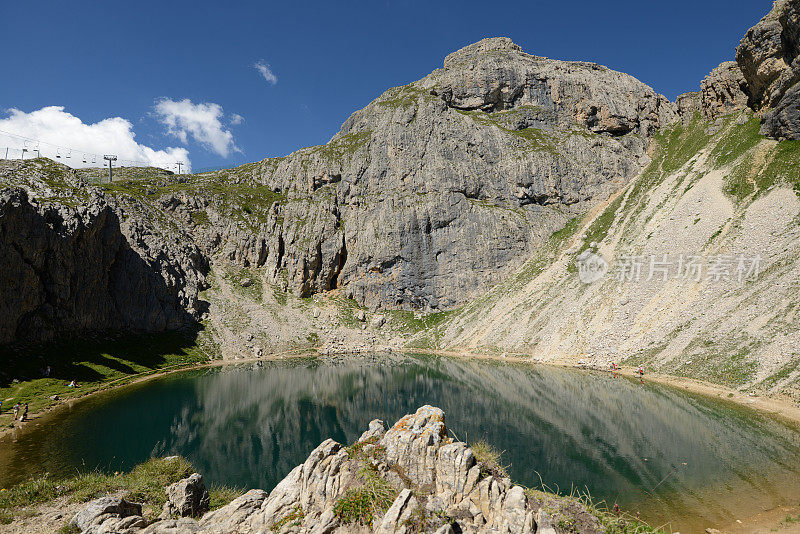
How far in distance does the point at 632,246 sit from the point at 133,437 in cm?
8035

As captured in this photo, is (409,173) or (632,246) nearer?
(632,246)

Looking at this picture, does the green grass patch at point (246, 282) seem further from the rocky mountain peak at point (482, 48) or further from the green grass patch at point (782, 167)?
the rocky mountain peak at point (482, 48)

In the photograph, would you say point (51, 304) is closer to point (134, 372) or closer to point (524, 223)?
point (134, 372)

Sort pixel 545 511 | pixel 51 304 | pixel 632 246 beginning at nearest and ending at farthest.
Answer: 1. pixel 545 511
2. pixel 51 304
3. pixel 632 246

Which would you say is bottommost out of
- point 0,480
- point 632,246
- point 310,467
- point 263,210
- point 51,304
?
point 0,480

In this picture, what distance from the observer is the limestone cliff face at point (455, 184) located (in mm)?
110125

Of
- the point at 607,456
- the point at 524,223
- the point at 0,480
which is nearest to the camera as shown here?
the point at 0,480

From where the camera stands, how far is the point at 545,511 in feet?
32.6

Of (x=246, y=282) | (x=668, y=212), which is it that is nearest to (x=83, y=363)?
(x=246, y=282)

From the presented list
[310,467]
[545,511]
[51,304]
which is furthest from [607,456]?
[51,304]

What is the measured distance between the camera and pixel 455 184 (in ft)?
390

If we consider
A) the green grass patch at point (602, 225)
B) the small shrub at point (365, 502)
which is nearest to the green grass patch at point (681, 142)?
the green grass patch at point (602, 225)

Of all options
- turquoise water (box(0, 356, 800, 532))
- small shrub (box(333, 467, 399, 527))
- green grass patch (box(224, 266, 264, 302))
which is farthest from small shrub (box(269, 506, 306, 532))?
green grass patch (box(224, 266, 264, 302))

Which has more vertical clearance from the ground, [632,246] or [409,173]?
[409,173]
